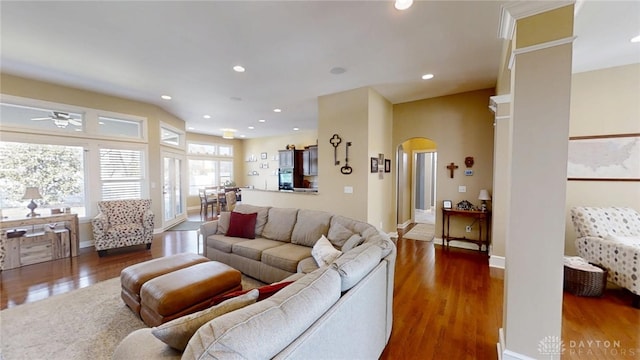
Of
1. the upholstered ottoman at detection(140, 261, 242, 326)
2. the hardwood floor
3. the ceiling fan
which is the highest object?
the ceiling fan

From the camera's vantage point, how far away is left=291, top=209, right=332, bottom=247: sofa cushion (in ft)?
10.3

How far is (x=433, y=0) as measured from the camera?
2117mm

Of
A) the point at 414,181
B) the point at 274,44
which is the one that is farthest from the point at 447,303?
the point at 414,181

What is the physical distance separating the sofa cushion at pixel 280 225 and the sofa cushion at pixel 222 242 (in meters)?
0.39

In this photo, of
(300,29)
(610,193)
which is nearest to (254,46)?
(300,29)

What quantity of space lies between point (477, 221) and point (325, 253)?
3.59 meters

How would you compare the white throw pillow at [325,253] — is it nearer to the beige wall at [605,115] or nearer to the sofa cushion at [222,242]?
the sofa cushion at [222,242]

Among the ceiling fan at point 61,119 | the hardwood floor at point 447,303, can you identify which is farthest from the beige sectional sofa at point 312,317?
the ceiling fan at point 61,119

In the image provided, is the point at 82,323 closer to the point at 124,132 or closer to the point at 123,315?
the point at 123,315

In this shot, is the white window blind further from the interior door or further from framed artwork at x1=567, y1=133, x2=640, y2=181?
framed artwork at x1=567, y1=133, x2=640, y2=181

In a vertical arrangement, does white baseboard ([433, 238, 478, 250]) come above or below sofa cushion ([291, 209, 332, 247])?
below

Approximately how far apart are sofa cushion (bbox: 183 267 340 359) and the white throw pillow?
109 cm

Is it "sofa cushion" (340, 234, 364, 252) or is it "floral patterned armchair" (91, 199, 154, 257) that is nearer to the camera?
"sofa cushion" (340, 234, 364, 252)

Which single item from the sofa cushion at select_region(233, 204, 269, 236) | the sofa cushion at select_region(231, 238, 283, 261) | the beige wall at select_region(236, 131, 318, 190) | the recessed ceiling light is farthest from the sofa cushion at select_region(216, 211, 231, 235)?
the beige wall at select_region(236, 131, 318, 190)
